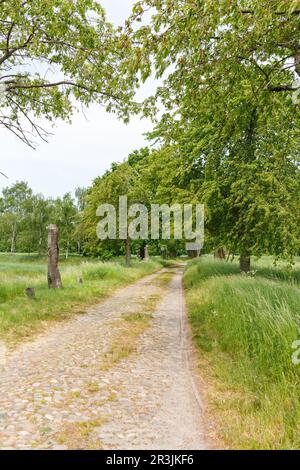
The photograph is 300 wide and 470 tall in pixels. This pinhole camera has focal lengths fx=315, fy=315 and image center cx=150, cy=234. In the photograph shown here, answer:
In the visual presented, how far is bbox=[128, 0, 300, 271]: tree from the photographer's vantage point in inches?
193

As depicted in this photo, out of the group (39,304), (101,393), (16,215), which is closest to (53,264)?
(39,304)

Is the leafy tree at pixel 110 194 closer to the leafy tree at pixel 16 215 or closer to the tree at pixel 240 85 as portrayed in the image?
the tree at pixel 240 85

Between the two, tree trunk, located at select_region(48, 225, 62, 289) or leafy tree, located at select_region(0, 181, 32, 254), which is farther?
leafy tree, located at select_region(0, 181, 32, 254)

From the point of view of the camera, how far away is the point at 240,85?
7.69 m

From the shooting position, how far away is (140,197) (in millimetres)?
27719

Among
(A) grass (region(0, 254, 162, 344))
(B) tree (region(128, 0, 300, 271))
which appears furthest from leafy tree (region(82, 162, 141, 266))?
(B) tree (region(128, 0, 300, 271))

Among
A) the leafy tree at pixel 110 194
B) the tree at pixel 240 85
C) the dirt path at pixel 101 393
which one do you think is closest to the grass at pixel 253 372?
the dirt path at pixel 101 393

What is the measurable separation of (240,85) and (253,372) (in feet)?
21.2

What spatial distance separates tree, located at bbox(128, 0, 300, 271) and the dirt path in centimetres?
489

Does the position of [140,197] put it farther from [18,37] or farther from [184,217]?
[18,37]

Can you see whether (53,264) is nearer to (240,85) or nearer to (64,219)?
(240,85)

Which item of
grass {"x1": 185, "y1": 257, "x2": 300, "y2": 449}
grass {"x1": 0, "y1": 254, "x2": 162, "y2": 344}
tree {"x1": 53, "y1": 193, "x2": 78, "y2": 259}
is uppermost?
tree {"x1": 53, "y1": 193, "x2": 78, "y2": 259}

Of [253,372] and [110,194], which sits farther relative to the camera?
[110,194]

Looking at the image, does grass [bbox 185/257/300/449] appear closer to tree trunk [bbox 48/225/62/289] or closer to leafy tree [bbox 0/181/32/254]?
tree trunk [bbox 48/225/62/289]
